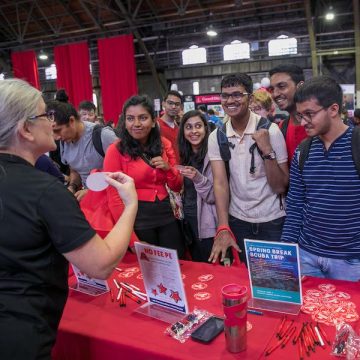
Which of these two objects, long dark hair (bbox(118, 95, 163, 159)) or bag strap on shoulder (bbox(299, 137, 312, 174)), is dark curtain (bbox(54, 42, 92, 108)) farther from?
bag strap on shoulder (bbox(299, 137, 312, 174))

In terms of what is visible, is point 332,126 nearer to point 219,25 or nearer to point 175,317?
point 175,317

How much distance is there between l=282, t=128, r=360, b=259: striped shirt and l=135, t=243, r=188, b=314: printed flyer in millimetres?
677

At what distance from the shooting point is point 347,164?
1534 mm

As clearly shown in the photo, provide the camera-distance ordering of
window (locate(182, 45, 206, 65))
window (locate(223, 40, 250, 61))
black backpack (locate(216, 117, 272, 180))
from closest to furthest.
Result: black backpack (locate(216, 117, 272, 180)), window (locate(223, 40, 250, 61)), window (locate(182, 45, 206, 65))

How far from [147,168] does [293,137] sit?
30.6 inches

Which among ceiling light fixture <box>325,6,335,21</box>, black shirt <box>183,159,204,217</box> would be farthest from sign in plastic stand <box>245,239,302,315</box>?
A: ceiling light fixture <box>325,6,335,21</box>

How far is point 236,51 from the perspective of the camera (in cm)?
1309

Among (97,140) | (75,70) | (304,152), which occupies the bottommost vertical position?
(304,152)

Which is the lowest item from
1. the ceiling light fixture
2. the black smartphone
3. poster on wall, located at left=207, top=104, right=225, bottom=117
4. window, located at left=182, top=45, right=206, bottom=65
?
the black smartphone

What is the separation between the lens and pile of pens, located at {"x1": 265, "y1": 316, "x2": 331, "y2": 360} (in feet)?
3.60

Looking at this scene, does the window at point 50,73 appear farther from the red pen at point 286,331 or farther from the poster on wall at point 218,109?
the red pen at point 286,331

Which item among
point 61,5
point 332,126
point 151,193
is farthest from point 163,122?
point 61,5

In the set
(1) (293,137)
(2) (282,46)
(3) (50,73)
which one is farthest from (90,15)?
(1) (293,137)

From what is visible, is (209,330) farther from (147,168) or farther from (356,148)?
(147,168)
